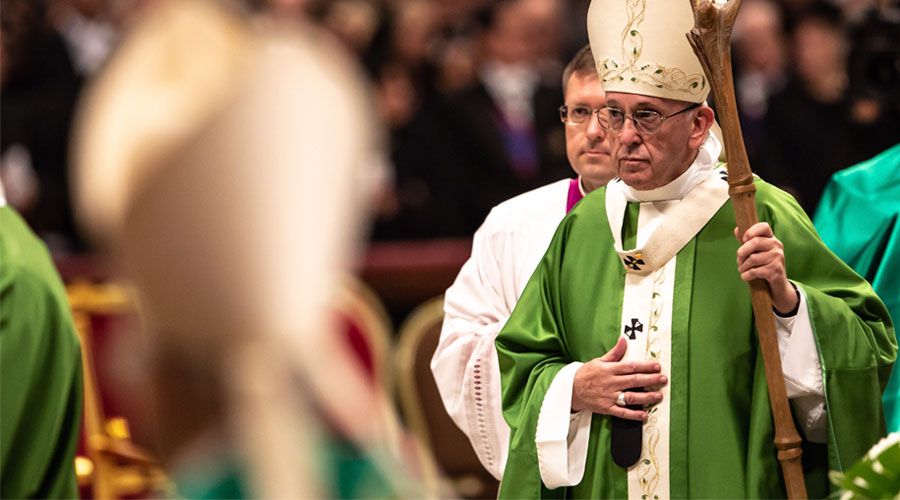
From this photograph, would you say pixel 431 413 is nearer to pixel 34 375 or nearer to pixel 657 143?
pixel 657 143

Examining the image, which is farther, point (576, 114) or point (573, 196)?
point (573, 196)

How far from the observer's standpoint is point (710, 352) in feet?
11.9

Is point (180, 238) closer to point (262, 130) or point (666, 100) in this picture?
point (262, 130)

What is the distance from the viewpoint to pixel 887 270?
4473mm

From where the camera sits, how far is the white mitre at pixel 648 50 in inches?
147

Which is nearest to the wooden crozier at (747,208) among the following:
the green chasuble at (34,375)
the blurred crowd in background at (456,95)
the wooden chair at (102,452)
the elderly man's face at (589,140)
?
the elderly man's face at (589,140)

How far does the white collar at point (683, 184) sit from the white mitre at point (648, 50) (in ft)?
0.50

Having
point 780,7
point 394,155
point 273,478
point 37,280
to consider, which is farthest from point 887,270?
point 780,7

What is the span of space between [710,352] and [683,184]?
44cm

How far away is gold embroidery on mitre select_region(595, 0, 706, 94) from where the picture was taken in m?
3.73

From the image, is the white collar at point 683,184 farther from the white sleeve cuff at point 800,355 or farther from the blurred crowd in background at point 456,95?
the blurred crowd in background at point 456,95

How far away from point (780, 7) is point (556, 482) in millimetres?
7244

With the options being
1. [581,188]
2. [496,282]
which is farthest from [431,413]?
[581,188]

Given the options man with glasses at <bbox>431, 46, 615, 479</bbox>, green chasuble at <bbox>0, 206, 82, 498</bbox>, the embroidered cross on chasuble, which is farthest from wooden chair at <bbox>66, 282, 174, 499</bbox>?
the embroidered cross on chasuble
